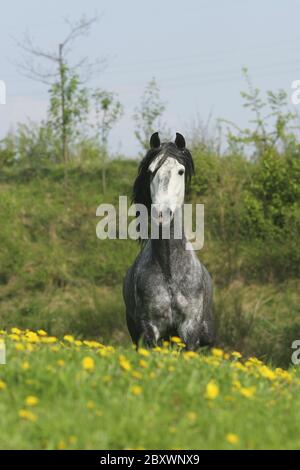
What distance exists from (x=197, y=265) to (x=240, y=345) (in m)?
10.3

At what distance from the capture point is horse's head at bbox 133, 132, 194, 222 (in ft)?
29.3

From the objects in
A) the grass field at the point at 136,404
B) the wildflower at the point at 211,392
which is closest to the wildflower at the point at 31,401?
the grass field at the point at 136,404

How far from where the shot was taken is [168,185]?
354 inches

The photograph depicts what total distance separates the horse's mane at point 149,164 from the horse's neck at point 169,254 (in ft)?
1.78

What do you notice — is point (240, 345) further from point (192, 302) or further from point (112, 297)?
point (192, 302)

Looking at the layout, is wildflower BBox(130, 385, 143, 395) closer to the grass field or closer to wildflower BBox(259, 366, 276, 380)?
the grass field

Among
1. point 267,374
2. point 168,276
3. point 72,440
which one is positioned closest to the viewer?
point 72,440

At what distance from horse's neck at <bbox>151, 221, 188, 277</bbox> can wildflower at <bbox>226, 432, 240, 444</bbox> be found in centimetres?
382

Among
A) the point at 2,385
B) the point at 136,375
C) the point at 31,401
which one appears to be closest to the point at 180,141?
the point at 136,375

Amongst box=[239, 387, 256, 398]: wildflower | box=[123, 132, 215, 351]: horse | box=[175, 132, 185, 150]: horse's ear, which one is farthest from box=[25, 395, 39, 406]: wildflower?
box=[175, 132, 185, 150]: horse's ear

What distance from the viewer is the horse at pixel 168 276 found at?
914 centimetres

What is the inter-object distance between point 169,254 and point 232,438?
4.13 metres

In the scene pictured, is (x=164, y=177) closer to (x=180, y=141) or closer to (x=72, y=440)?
(x=180, y=141)

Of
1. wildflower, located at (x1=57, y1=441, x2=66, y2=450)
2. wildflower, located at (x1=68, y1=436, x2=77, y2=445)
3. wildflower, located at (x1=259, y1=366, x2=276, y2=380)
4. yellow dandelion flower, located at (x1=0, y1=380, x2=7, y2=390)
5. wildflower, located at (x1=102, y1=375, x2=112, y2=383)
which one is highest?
wildflower, located at (x1=102, y1=375, x2=112, y2=383)
